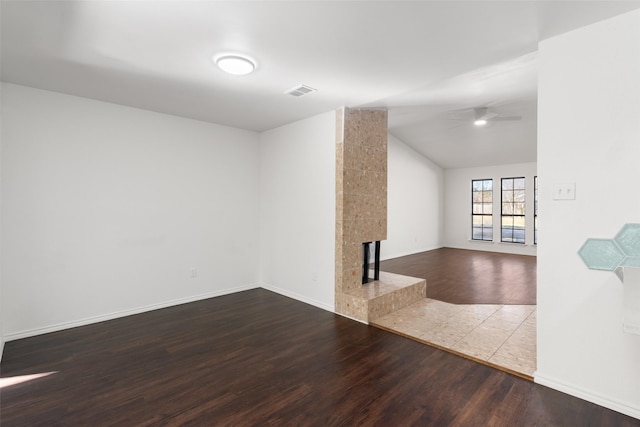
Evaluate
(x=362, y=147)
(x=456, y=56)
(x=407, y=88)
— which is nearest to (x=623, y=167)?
(x=456, y=56)

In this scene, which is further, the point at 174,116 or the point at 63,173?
the point at 174,116

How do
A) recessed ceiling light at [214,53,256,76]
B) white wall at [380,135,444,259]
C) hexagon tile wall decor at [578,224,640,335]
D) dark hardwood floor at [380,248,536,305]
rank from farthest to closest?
white wall at [380,135,444,259], dark hardwood floor at [380,248,536,305], recessed ceiling light at [214,53,256,76], hexagon tile wall decor at [578,224,640,335]

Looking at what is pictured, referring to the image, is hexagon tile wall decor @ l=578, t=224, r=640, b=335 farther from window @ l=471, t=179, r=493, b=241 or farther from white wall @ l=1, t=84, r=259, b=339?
window @ l=471, t=179, r=493, b=241

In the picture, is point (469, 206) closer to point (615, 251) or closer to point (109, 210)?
point (615, 251)

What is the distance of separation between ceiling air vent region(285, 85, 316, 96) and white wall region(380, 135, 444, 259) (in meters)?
4.39

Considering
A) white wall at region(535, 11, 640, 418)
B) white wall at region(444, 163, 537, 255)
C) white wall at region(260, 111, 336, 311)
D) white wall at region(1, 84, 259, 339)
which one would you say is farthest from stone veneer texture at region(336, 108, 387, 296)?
white wall at region(444, 163, 537, 255)

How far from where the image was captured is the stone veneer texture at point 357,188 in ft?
12.5

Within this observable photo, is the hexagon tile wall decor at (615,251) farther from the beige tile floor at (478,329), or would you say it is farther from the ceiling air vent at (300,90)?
the ceiling air vent at (300,90)

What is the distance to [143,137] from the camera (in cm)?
384

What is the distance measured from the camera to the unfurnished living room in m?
1.96

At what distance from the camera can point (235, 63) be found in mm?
2510

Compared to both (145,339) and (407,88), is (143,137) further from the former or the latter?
(407,88)

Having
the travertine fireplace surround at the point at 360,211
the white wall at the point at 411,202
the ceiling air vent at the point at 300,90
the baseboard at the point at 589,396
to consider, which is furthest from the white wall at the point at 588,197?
the white wall at the point at 411,202

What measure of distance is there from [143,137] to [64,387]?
2726 mm
